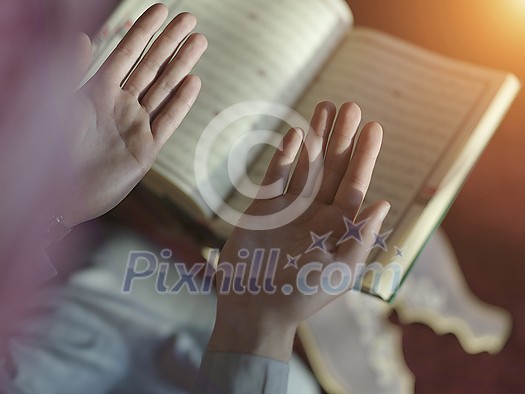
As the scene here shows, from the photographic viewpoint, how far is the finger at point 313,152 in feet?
1.66

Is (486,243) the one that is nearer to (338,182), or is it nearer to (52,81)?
(338,182)

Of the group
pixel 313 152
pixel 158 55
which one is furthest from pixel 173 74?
pixel 313 152

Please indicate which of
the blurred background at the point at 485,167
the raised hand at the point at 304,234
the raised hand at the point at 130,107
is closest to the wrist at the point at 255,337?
the raised hand at the point at 304,234

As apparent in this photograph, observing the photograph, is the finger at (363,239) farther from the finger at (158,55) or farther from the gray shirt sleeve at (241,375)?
the finger at (158,55)

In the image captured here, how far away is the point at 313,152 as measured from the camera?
51cm

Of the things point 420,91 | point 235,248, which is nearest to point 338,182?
point 235,248

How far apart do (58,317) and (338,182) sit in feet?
0.83

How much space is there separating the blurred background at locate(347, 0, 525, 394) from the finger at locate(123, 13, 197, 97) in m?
0.34

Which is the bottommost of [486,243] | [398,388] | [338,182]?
[398,388]

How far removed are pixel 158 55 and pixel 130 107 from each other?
1.9 inches

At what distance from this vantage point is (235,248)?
52 cm

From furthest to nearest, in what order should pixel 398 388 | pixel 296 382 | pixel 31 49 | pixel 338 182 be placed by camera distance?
pixel 398 388 → pixel 296 382 → pixel 338 182 → pixel 31 49

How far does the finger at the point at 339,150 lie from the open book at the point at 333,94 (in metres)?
0.10

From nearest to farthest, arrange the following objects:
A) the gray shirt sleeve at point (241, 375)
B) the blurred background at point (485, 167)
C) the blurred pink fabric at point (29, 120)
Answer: the blurred pink fabric at point (29, 120) → the gray shirt sleeve at point (241, 375) → the blurred background at point (485, 167)
